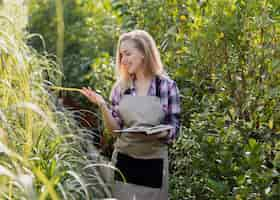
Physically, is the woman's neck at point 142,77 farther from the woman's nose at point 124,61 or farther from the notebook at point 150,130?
the notebook at point 150,130

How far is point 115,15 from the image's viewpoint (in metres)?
6.19

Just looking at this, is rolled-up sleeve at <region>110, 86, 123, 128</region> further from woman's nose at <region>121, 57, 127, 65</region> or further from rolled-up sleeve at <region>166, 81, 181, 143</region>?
rolled-up sleeve at <region>166, 81, 181, 143</region>

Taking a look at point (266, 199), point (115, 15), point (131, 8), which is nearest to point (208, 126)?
point (266, 199)

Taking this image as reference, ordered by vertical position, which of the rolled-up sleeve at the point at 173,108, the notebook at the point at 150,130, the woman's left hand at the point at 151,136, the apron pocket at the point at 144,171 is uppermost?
the rolled-up sleeve at the point at 173,108

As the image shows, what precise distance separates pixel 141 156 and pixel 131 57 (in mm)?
558

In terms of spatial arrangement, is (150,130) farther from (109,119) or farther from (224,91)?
(224,91)

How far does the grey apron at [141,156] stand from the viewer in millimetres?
4023

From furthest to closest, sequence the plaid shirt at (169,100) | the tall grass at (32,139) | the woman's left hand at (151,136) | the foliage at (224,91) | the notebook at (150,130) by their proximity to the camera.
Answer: the plaid shirt at (169,100)
the woman's left hand at (151,136)
the notebook at (150,130)
the foliage at (224,91)
the tall grass at (32,139)

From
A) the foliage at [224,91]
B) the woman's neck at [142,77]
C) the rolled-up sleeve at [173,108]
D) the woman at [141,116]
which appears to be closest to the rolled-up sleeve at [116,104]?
the woman at [141,116]

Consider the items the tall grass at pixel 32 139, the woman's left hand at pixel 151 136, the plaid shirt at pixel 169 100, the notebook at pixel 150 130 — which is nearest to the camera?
the tall grass at pixel 32 139

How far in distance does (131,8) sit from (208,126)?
6.01ft

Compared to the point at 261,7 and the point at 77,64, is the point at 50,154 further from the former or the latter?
the point at 77,64

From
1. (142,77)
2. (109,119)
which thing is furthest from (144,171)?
(142,77)

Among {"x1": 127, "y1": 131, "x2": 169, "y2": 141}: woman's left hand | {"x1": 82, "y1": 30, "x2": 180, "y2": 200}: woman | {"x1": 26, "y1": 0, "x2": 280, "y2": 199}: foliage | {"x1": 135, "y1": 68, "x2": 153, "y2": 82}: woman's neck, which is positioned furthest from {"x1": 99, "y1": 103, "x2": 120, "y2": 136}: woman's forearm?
{"x1": 26, "y1": 0, "x2": 280, "y2": 199}: foliage
